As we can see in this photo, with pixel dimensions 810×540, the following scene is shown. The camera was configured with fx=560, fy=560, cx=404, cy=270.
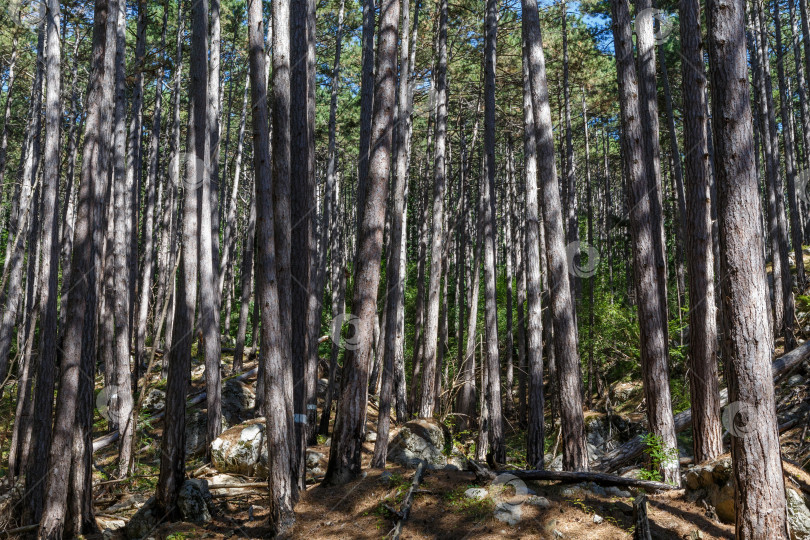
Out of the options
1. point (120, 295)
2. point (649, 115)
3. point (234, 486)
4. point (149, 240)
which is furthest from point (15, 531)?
point (149, 240)

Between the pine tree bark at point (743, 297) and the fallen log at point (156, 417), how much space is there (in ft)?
33.7

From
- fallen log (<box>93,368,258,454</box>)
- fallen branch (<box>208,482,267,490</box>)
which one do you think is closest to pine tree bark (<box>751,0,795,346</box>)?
fallen branch (<box>208,482,267,490</box>)

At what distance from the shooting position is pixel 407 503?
542 centimetres

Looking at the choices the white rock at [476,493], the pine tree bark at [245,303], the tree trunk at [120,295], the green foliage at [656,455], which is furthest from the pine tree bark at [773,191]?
the tree trunk at [120,295]

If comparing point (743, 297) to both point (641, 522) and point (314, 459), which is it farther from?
point (314, 459)

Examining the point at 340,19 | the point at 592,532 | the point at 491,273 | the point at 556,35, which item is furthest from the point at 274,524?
the point at 556,35

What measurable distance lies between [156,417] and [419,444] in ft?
25.5

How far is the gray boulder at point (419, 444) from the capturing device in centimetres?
922

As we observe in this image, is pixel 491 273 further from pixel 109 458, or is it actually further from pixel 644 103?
pixel 109 458

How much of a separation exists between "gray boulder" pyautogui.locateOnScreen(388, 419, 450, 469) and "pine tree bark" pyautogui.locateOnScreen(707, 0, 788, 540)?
223 inches

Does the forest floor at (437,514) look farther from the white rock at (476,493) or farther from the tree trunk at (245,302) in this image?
the tree trunk at (245,302)

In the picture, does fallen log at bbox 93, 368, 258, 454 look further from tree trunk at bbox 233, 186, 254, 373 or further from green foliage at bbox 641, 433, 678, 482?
green foliage at bbox 641, 433, 678, 482

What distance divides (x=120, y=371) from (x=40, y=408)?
2.29 metres

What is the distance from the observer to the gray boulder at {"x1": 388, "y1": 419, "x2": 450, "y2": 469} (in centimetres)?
922
